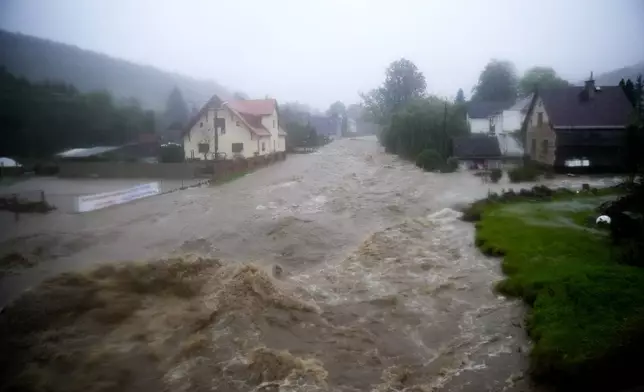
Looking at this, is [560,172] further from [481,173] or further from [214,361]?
[214,361]

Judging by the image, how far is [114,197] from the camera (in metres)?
11.8

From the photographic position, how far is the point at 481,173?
64.9ft

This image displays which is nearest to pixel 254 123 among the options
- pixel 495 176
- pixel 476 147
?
pixel 476 147

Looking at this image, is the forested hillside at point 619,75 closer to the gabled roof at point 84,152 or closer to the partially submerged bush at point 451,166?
the partially submerged bush at point 451,166

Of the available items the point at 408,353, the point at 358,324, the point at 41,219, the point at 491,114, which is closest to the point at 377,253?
the point at 358,324

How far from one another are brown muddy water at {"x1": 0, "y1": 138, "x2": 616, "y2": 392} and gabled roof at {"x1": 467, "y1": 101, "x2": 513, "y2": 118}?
12.6m

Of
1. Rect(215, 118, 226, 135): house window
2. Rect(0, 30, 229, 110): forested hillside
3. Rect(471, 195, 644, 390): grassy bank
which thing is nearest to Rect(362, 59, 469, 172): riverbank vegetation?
Rect(215, 118, 226, 135): house window

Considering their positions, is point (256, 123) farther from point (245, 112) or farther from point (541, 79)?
point (541, 79)

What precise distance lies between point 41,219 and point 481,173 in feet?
56.9

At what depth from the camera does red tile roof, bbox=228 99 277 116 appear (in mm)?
23198

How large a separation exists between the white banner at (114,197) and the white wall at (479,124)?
20037mm

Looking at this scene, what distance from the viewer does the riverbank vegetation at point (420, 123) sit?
23.1 metres

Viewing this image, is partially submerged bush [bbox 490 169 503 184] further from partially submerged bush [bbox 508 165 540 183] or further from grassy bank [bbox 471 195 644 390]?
grassy bank [bbox 471 195 644 390]

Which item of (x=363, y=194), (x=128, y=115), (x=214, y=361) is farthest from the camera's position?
(x=363, y=194)
